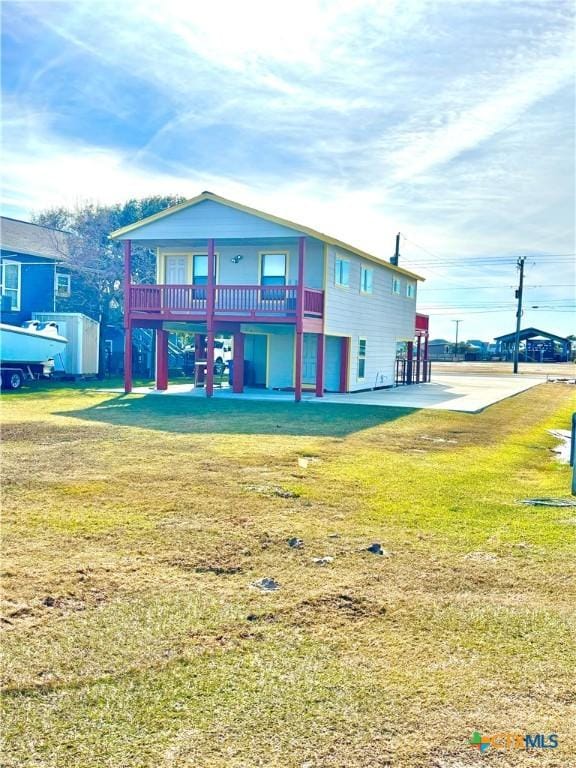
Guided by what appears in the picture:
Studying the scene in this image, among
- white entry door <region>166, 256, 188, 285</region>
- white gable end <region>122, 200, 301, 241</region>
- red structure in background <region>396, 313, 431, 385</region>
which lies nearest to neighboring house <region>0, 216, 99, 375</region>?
white entry door <region>166, 256, 188, 285</region>

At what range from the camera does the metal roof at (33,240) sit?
26.0 meters

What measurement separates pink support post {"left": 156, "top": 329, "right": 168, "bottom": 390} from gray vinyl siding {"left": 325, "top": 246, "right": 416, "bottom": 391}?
17.8 feet

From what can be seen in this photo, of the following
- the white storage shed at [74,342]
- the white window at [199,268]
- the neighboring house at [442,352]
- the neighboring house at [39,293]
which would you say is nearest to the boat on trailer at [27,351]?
the white storage shed at [74,342]

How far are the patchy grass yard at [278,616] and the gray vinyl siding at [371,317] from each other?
12921 millimetres

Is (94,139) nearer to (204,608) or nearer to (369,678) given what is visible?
(204,608)

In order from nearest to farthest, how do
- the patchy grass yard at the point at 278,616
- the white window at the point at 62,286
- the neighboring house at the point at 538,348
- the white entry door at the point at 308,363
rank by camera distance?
the patchy grass yard at the point at 278,616, the white entry door at the point at 308,363, the white window at the point at 62,286, the neighboring house at the point at 538,348

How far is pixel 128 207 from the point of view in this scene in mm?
36906

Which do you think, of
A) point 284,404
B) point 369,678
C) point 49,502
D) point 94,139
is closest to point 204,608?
point 369,678

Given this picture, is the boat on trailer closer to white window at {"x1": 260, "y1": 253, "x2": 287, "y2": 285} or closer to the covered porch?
the covered porch

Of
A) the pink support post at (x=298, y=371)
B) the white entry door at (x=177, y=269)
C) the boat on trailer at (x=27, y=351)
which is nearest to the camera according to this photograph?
the pink support post at (x=298, y=371)

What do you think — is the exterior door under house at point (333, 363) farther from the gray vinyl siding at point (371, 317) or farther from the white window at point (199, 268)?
the white window at point (199, 268)

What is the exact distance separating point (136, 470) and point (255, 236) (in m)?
11.9

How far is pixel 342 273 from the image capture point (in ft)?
69.5

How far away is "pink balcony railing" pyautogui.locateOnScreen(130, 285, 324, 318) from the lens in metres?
18.6
